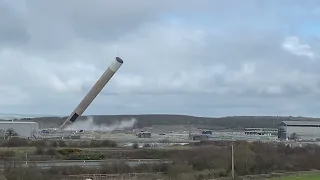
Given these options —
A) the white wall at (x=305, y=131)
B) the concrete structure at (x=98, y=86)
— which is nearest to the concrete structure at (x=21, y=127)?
the concrete structure at (x=98, y=86)

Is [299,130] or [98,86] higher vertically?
[98,86]

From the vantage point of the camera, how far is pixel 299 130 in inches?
4545

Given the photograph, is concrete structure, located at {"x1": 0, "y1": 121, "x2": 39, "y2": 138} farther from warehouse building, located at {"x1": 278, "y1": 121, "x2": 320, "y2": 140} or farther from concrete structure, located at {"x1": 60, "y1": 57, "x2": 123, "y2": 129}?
warehouse building, located at {"x1": 278, "y1": 121, "x2": 320, "y2": 140}

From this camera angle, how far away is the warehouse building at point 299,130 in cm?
11185

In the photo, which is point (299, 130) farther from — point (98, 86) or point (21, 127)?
point (21, 127)

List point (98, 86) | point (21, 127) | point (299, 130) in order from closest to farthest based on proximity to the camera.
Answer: point (98, 86) → point (21, 127) → point (299, 130)

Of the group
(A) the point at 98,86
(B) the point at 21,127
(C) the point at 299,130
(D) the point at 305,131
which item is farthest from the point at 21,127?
(D) the point at 305,131

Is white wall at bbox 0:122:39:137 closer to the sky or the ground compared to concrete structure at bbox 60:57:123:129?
A: closer to the ground

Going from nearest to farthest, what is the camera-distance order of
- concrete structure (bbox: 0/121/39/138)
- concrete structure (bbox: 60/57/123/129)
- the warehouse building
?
concrete structure (bbox: 60/57/123/129)
concrete structure (bbox: 0/121/39/138)
the warehouse building

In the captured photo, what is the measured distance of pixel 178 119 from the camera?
18262cm

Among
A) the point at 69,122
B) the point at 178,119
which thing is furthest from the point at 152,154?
the point at 178,119

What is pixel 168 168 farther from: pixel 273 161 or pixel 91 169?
pixel 273 161

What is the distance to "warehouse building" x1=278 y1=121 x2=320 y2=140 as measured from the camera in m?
112

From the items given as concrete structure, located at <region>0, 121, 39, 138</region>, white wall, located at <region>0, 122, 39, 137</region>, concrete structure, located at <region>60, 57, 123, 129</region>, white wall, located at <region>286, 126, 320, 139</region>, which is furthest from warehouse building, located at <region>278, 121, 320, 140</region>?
white wall, located at <region>0, 122, 39, 137</region>
